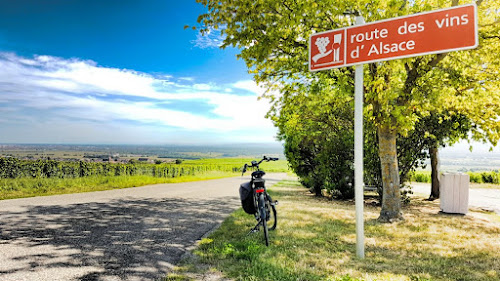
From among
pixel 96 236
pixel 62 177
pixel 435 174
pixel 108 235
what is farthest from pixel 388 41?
pixel 62 177

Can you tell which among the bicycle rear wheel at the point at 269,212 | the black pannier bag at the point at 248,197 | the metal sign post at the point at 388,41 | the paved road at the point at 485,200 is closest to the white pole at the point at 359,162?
the metal sign post at the point at 388,41

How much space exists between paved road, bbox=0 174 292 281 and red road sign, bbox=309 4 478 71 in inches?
166

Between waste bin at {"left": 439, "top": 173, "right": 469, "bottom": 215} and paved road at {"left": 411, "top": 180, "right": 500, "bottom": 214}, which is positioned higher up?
waste bin at {"left": 439, "top": 173, "right": 469, "bottom": 215}

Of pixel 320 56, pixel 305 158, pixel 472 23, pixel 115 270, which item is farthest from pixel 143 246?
pixel 305 158

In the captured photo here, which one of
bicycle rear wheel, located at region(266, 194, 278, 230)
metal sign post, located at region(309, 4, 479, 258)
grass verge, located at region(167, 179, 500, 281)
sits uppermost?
metal sign post, located at region(309, 4, 479, 258)

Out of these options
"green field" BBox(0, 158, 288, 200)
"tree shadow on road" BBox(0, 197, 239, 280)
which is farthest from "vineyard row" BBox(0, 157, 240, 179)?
"tree shadow on road" BBox(0, 197, 239, 280)

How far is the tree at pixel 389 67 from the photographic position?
7742 mm

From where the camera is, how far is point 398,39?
15.2 ft

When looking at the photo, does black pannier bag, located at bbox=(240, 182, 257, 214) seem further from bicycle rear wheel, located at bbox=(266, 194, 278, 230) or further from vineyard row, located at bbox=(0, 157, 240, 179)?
vineyard row, located at bbox=(0, 157, 240, 179)

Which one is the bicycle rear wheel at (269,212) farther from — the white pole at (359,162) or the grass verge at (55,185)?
the grass verge at (55,185)

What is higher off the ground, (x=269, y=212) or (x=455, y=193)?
(x=269, y=212)

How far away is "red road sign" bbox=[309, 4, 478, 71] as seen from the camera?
4.18 m

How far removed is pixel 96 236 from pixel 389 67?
25.3ft

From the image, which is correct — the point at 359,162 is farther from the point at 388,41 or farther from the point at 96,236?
the point at 96,236
